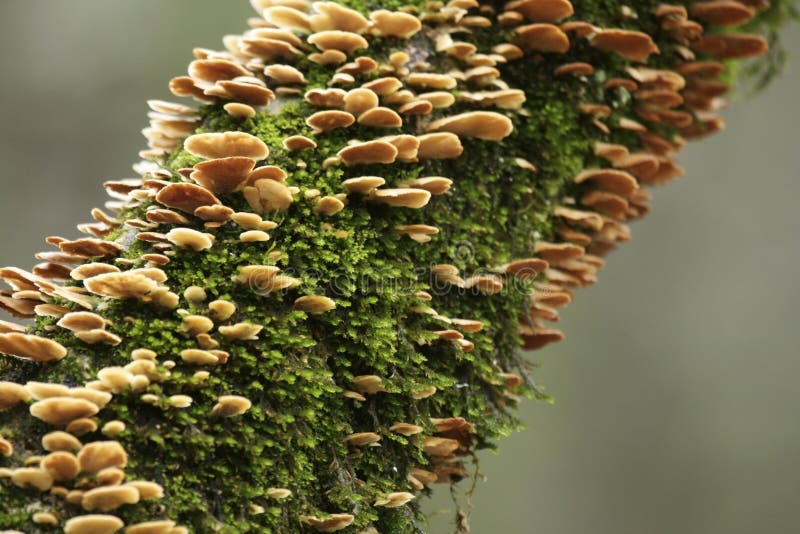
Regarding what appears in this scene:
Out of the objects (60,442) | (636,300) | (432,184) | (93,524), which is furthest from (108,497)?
(636,300)

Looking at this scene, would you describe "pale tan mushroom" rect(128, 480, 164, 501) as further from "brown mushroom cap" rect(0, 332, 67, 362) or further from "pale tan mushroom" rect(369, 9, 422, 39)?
"pale tan mushroom" rect(369, 9, 422, 39)

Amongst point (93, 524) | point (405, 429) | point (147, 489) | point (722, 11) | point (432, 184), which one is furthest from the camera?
point (722, 11)

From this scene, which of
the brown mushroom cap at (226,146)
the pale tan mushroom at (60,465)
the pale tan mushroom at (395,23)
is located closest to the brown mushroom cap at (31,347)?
the pale tan mushroom at (60,465)

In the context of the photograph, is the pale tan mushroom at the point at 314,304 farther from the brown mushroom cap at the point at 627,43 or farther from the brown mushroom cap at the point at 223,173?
the brown mushroom cap at the point at 627,43

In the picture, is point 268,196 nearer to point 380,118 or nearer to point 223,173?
point 223,173

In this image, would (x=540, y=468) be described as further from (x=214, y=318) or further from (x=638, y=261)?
(x=214, y=318)

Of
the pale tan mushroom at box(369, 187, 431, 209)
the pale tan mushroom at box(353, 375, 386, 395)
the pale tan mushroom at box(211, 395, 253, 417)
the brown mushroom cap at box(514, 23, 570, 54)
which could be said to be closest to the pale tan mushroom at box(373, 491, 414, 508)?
the pale tan mushroom at box(353, 375, 386, 395)

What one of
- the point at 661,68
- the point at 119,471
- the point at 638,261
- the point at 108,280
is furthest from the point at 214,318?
the point at 638,261
